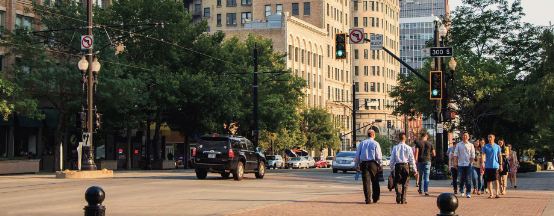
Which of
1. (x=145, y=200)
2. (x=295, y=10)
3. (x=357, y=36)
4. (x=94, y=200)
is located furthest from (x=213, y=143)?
(x=295, y=10)

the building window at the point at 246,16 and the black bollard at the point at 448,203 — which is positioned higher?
the building window at the point at 246,16

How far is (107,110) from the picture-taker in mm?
42750

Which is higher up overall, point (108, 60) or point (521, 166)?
point (108, 60)

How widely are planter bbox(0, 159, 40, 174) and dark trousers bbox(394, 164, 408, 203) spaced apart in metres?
25.3

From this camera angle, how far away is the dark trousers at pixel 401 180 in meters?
16.2

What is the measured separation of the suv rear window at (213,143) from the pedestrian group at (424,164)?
27.4 feet

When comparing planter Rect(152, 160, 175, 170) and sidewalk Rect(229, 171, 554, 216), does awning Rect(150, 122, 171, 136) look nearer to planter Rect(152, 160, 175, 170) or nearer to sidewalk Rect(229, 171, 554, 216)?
planter Rect(152, 160, 175, 170)

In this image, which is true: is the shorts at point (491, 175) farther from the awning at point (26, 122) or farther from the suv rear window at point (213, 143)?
the awning at point (26, 122)

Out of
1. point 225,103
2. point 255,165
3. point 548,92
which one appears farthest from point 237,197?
point 225,103

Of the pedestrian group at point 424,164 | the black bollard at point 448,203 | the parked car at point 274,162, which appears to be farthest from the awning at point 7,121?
the black bollard at point 448,203

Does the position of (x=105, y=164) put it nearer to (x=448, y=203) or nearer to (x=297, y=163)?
(x=297, y=163)

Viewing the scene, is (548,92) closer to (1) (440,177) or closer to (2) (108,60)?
(1) (440,177)

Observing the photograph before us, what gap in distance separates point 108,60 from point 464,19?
→ 2375 centimetres

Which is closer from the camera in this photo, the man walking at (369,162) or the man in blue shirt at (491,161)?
the man walking at (369,162)
